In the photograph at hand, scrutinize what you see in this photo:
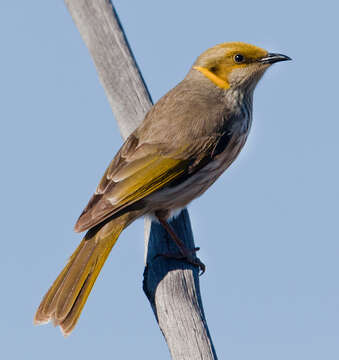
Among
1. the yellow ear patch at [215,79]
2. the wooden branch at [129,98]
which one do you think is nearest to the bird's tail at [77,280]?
the wooden branch at [129,98]

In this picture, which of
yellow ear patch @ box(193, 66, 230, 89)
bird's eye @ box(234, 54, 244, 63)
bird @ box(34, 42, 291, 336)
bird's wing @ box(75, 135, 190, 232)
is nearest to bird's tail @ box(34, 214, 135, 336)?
bird @ box(34, 42, 291, 336)

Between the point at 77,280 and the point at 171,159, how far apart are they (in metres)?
1.14

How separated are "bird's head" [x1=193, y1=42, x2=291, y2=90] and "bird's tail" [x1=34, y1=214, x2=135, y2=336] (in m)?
1.52

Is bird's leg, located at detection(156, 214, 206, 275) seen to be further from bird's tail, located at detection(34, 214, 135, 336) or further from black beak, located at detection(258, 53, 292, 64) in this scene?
black beak, located at detection(258, 53, 292, 64)

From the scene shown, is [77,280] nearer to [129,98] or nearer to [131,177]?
[131,177]

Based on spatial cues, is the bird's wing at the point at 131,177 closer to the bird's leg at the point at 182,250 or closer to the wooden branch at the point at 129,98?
the bird's leg at the point at 182,250

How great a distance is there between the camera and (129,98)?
18.9 feet

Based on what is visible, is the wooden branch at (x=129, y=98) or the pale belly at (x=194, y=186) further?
the pale belly at (x=194, y=186)

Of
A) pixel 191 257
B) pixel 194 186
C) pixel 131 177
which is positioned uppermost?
pixel 131 177

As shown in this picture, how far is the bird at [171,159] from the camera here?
15.9 feet

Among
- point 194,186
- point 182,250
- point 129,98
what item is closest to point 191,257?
point 182,250

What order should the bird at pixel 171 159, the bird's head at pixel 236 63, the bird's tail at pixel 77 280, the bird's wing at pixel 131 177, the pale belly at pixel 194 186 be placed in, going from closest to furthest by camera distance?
the bird's tail at pixel 77 280, the bird at pixel 171 159, the bird's wing at pixel 131 177, the pale belly at pixel 194 186, the bird's head at pixel 236 63

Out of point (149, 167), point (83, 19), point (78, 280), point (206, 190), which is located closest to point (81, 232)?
point (78, 280)

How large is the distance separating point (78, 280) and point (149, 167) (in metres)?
0.99
